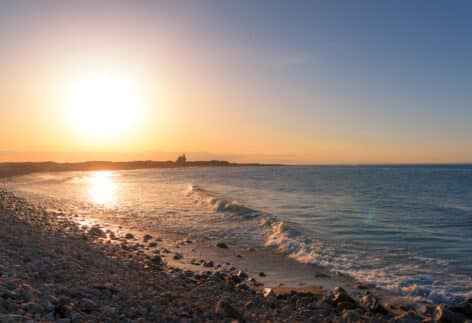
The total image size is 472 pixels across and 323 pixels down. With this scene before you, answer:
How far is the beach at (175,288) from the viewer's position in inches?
229

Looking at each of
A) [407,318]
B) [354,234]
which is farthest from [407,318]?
[354,234]

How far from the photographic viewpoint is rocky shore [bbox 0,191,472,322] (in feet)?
18.2

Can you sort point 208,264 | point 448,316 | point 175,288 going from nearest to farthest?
point 448,316
point 175,288
point 208,264

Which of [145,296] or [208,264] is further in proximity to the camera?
[208,264]

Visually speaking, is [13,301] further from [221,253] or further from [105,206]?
[105,206]

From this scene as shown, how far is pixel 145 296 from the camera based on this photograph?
24.0ft

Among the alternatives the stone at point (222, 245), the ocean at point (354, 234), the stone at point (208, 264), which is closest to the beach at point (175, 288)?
the stone at point (208, 264)

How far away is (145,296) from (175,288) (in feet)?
4.27

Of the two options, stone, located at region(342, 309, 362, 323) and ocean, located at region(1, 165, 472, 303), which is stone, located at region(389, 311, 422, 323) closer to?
stone, located at region(342, 309, 362, 323)

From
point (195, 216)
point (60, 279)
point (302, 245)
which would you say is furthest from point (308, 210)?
point (60, 279)

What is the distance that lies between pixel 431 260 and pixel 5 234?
45.6ft

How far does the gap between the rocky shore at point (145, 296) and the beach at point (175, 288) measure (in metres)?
0.02

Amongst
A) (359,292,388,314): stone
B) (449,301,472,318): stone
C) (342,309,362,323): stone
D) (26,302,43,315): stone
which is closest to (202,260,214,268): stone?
(359,292,388,314): stone

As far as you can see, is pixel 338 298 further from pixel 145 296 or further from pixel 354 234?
pixel 354 234
